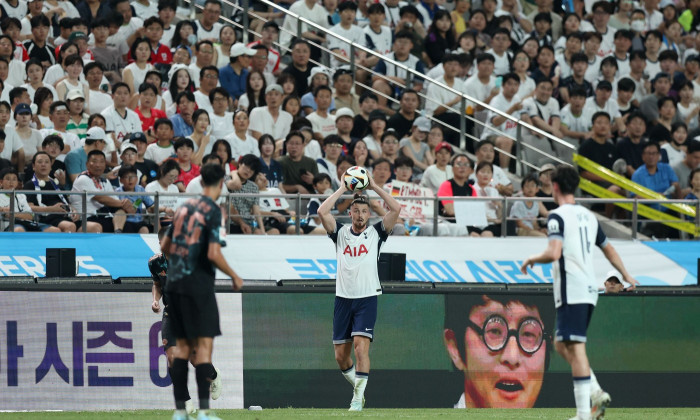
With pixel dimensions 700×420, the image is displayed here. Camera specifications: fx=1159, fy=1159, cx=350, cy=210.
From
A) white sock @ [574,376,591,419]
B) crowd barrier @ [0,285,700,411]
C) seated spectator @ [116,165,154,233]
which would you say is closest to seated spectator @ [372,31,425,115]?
seated spectator @ [116,165,154,233]

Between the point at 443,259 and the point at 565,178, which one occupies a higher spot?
the point at 565,178

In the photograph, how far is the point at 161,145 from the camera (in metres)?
17.2

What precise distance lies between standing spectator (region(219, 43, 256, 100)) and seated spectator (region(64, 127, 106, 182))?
11.8 ft

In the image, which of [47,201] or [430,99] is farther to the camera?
[430,99]

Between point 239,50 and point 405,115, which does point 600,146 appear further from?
point 239,50

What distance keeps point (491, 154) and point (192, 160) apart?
16.1 ft

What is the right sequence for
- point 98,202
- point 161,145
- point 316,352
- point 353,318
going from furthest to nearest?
1. point 161,145
2. point 98,202
3. point 316,352
4. point 353,318

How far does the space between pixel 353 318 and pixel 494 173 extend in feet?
21.8

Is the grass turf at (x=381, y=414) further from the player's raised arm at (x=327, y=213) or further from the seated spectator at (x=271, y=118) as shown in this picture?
the seated spectator at (x=271, y=118)

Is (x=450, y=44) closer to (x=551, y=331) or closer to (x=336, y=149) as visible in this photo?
(x=336, y=149)

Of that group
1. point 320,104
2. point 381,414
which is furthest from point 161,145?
point 381,414

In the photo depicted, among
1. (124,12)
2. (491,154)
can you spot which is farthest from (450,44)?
(124,12)

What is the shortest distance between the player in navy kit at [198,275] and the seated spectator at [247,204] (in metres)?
7.18

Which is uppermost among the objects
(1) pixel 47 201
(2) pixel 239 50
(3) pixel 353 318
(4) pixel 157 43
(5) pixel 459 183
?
(4) pixel 157 43
